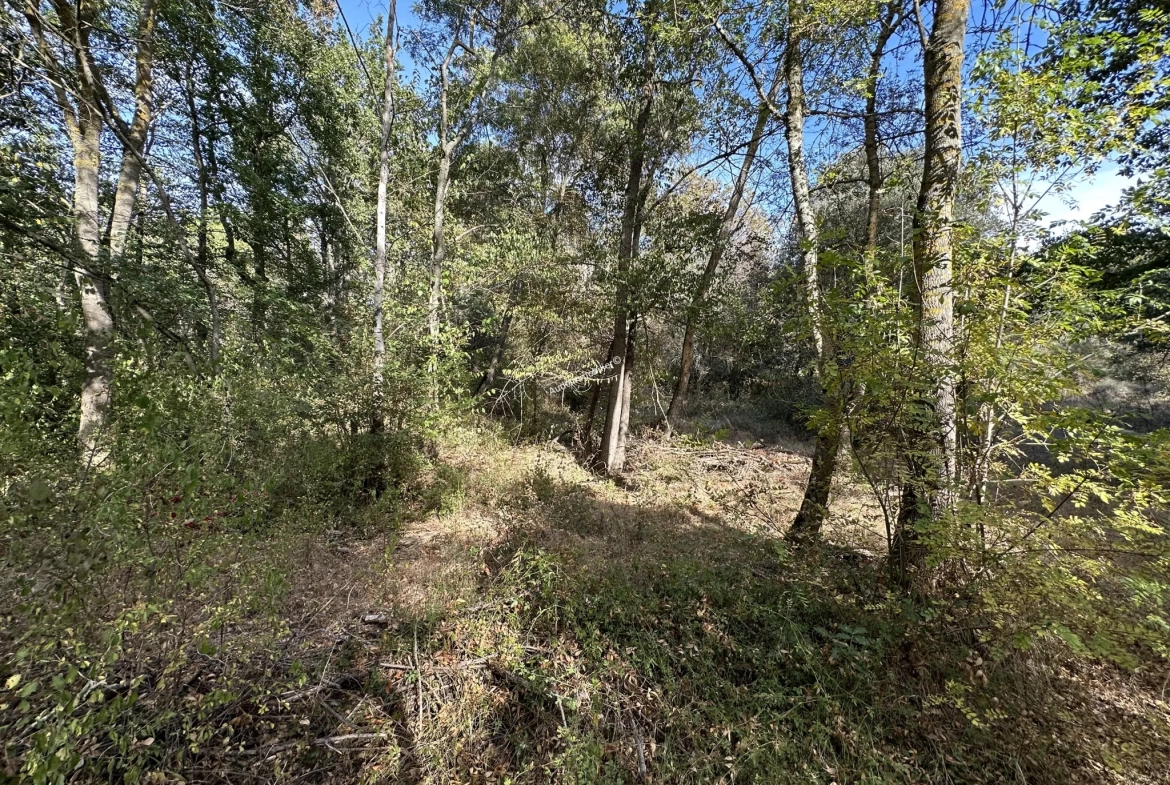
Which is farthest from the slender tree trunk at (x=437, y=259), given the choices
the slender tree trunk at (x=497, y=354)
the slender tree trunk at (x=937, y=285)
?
the slender tree trunk at (x=937, y=285)

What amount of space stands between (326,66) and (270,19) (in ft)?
3.83

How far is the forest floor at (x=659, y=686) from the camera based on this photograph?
2207 mm

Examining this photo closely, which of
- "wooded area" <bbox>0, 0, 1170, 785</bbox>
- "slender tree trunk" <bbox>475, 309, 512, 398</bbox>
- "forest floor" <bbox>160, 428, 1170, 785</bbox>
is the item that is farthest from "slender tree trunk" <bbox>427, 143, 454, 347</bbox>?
"forest floor" <bbox>160, 428, 1170, 785</bbox>

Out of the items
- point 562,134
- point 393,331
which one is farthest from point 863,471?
point 562,134

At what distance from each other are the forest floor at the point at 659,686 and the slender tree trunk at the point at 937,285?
67 centimetres

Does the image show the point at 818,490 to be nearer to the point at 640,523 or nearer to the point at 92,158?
the point at 640,523

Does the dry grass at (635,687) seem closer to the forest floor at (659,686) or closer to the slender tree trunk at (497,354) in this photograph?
the forest floor at (659,686)

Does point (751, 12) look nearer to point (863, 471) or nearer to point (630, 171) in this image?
point (630, 171)

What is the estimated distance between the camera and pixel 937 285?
2.78 m

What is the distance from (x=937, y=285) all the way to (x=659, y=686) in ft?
10.6

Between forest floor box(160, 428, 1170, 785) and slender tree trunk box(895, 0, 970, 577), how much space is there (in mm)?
670

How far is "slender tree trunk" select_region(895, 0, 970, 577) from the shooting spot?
270 cm

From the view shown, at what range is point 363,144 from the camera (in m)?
11.5

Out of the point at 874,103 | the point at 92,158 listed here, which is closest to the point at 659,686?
the point at 874,103
